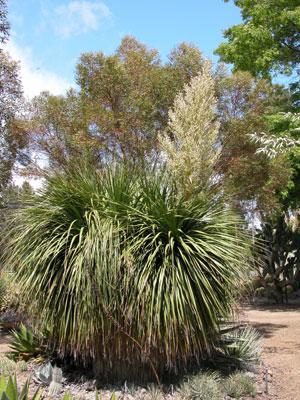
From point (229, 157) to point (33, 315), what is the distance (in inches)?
248

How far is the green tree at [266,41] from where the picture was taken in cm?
1582

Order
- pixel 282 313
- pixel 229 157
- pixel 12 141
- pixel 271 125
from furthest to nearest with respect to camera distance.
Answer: pixel 282 313, pixel 271 125, pixel 12 141, pixel 229 157

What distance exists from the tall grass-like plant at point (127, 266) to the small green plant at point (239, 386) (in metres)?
0.55

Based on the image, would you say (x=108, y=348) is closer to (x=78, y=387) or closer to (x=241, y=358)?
(x=78, y=387)

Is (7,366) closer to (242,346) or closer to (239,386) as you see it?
(239,386)

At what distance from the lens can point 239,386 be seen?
671 cm

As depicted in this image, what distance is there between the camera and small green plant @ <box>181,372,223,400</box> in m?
6.32

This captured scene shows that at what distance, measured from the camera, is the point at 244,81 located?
12.2 meters

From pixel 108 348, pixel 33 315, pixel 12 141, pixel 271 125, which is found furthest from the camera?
pixel 271 125

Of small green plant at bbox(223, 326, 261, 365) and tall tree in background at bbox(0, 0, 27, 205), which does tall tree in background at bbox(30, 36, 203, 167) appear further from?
small green plant at bbox(223, 326, 261, 365)

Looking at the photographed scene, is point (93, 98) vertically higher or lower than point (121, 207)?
higher

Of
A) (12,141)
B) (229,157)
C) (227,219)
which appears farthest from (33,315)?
(12,141)

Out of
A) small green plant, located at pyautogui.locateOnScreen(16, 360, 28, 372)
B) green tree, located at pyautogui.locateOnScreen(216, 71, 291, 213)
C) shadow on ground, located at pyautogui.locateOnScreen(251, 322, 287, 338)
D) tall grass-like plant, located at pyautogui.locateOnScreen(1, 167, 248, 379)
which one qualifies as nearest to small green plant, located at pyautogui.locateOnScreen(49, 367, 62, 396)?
tall grass-like plant, located at pyautogui.locateOnScreen(1, 167, 248, 379)

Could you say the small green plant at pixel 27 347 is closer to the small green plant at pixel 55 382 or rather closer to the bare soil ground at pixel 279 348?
the bare soil ground at pixel 279 348
